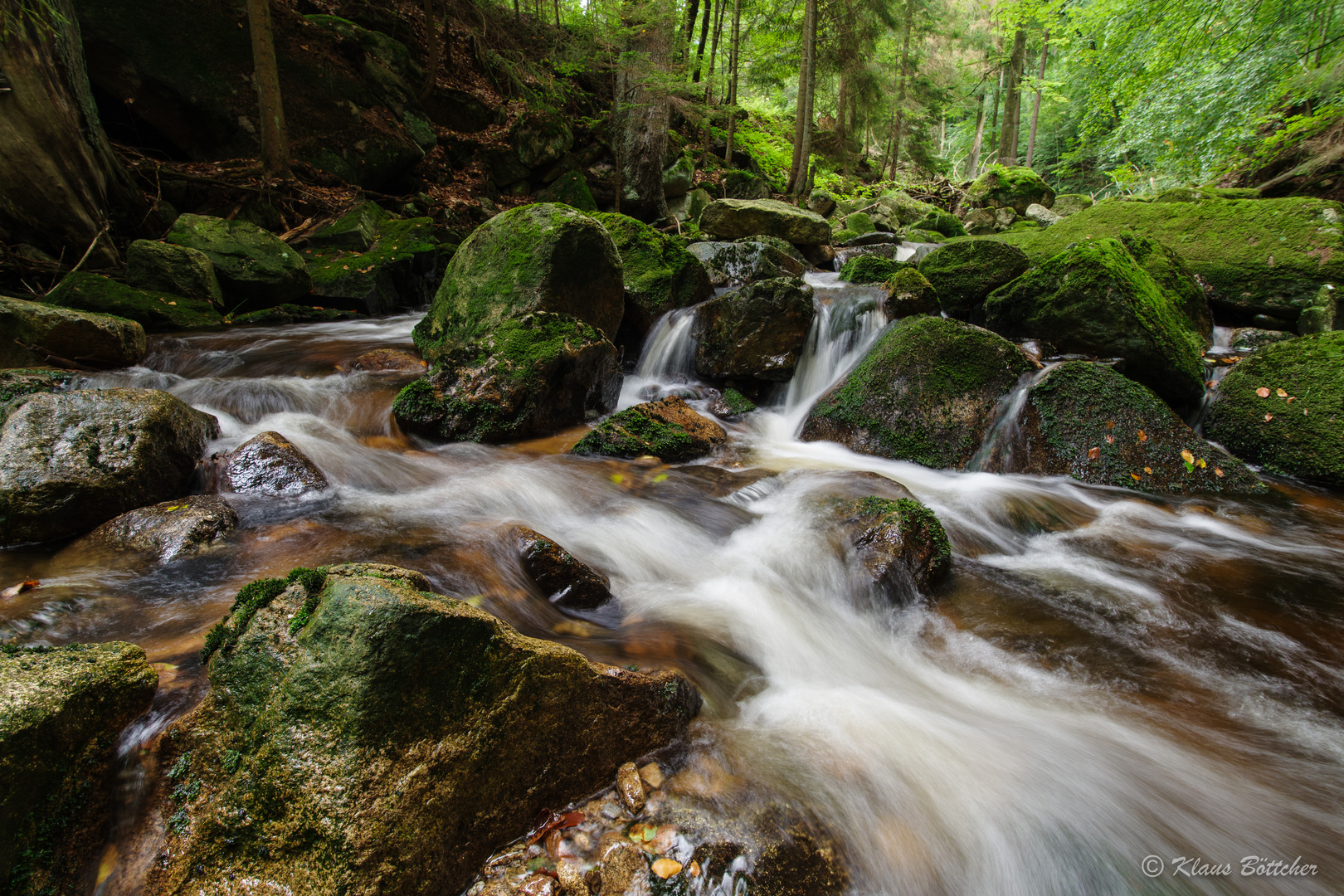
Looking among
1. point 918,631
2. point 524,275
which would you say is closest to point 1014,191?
point 524,275

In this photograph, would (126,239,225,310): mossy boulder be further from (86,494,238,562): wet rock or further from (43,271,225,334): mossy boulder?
(86,494,238,562): wet rock

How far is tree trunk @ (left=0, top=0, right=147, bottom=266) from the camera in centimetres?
664

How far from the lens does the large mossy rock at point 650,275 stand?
829 cm

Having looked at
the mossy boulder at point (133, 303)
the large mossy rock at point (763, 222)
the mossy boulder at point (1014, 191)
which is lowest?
the mossy boulder at point (133, 303)

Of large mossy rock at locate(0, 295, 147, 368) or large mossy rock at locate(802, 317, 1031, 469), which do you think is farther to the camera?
large mossy rock at locate(802, 317, 1031, 469)

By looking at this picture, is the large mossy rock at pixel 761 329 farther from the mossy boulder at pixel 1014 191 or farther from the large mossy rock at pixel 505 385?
the mossy boulder at pixel 1014 191

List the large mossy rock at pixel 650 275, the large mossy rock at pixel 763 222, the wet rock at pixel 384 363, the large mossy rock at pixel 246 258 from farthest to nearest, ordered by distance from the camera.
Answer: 1. the large mossy rock at pixel 763 222
2. the large mossy rock at pixel 650 275
3. the large mossy rock at pixel 246 258
4. the wet rock at pixel 384 363

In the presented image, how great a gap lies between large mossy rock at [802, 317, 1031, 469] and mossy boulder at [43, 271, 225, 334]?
26.6 ft

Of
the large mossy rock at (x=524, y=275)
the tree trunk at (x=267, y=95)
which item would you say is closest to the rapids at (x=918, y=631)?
the large mossy rock at (x=524, y=275)

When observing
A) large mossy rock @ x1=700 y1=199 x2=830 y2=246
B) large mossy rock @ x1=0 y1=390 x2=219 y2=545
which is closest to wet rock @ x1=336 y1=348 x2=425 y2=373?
large mossy rock @ x1=0 y1=390 x2=219 y2=545

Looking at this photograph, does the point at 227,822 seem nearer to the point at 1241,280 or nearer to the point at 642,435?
the point at 642,435

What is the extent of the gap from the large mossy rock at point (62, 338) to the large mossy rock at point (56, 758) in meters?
4.95

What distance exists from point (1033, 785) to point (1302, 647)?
2275mm

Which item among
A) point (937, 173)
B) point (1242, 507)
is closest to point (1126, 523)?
point (1242, 507)
